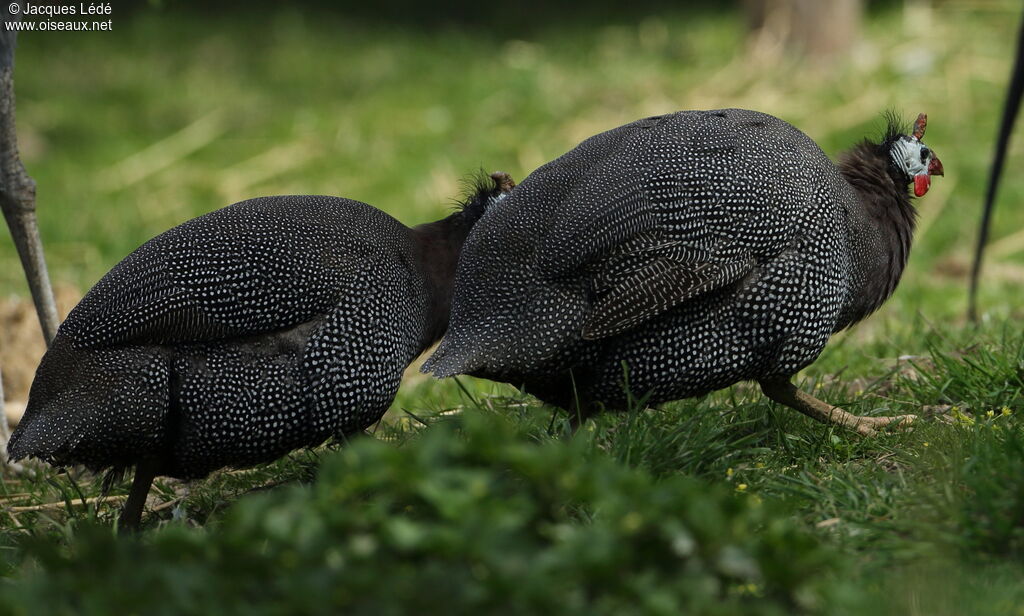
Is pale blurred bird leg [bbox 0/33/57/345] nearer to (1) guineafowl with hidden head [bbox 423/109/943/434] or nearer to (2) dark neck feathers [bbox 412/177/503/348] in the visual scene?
(2) dark neck feathers [bbox 412/177/503/348]

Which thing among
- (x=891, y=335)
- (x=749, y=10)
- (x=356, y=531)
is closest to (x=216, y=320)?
(x=356, y=531)

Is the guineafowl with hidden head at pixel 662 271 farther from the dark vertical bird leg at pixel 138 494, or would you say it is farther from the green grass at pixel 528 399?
the dark vertical bird leg at pixel 138 494

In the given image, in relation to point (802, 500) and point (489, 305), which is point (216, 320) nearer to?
point (489, 305)

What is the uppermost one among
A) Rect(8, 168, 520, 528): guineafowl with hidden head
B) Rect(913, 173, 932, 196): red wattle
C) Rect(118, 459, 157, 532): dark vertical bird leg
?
Rect(913, 173, 932, 196): red wattle

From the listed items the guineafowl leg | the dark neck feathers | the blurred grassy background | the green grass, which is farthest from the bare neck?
the blurred grassy background

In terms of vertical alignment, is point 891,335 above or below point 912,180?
below

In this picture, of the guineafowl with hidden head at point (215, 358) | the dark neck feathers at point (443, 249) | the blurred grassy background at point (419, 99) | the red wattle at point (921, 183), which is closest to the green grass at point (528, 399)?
the blurred grassy background at point (419, 99)

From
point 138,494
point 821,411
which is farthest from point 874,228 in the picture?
point 138,494

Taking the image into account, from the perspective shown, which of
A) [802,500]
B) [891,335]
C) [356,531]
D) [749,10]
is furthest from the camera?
[749,10]
